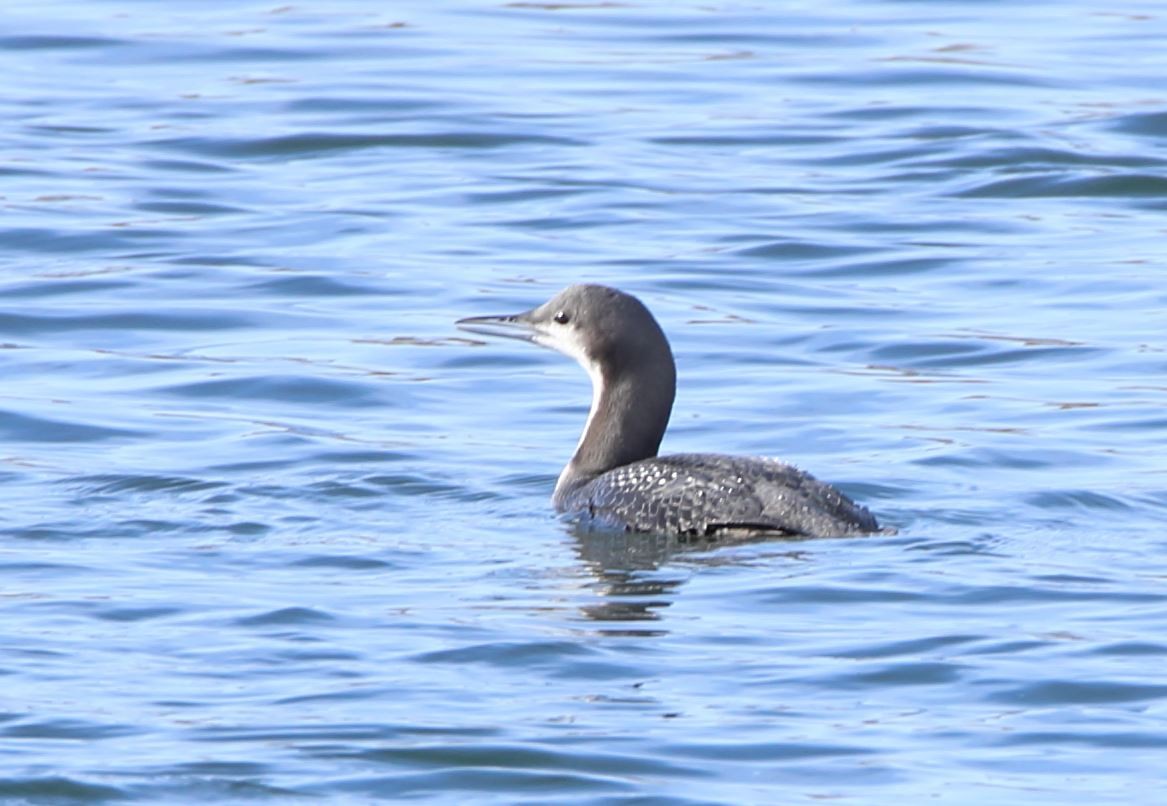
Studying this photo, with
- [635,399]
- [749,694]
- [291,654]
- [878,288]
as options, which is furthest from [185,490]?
[878,288]

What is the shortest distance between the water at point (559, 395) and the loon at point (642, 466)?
0.42 ft

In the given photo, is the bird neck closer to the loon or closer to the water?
the loon

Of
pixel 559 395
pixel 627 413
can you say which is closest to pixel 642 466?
pixel 627 413

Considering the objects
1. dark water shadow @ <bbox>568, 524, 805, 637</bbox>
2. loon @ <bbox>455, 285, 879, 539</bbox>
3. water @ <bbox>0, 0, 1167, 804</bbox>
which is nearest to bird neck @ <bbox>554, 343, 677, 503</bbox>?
loon @ <bbox>455, 285, 879, 539</bbox>

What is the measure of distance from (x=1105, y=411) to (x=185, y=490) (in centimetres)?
380

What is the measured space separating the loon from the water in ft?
0.42

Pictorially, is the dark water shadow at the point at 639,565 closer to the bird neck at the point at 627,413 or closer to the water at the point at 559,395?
the water at the point at 559,395

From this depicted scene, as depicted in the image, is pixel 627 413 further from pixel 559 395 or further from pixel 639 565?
pixel 559 395

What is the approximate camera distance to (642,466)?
9.32 metres

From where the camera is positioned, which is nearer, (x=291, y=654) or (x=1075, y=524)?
(x=291, y=654)

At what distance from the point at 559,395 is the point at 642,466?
272 cm

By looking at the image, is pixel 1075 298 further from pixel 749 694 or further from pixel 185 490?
pixel 749 694

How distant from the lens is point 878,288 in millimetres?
13750

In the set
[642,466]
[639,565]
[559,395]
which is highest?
[642,466]
